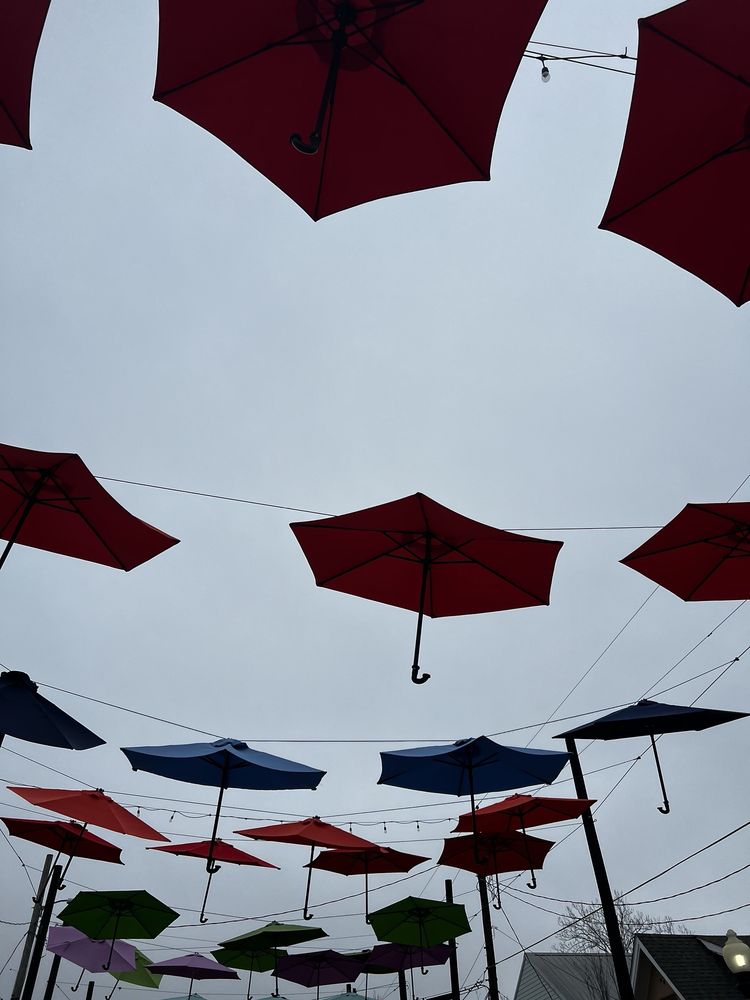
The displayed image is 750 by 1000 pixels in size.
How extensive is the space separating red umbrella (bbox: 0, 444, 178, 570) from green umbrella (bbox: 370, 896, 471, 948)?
951 cm

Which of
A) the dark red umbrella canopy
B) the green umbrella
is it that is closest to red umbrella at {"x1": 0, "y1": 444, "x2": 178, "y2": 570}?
the dark red umbrella canopy

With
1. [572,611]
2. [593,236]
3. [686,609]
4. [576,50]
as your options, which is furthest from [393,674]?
[576,50]

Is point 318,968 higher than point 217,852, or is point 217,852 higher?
point 217,852

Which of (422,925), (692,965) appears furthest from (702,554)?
(692,965)

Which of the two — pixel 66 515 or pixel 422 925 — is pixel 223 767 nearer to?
pixel 66 515

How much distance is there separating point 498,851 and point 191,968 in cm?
823

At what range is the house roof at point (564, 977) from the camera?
85.5 feet

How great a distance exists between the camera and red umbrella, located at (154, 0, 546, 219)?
3.17m

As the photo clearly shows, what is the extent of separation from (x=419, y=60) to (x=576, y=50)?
1815 millimetres

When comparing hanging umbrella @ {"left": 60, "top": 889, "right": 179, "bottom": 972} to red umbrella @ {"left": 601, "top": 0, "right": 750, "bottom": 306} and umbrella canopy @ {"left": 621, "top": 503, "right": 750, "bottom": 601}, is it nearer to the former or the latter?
umbrella canopy @ {"left": 621, "top": 503, "right": 750, "bottom": 601}

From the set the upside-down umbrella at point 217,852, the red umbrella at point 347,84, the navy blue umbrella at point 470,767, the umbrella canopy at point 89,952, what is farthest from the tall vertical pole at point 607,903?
the umbrella canopy at point 89,952

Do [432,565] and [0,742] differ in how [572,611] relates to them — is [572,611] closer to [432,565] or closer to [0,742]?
[432,565]

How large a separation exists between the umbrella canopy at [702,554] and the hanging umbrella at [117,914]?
10.4 meters

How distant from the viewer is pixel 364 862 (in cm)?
1240
